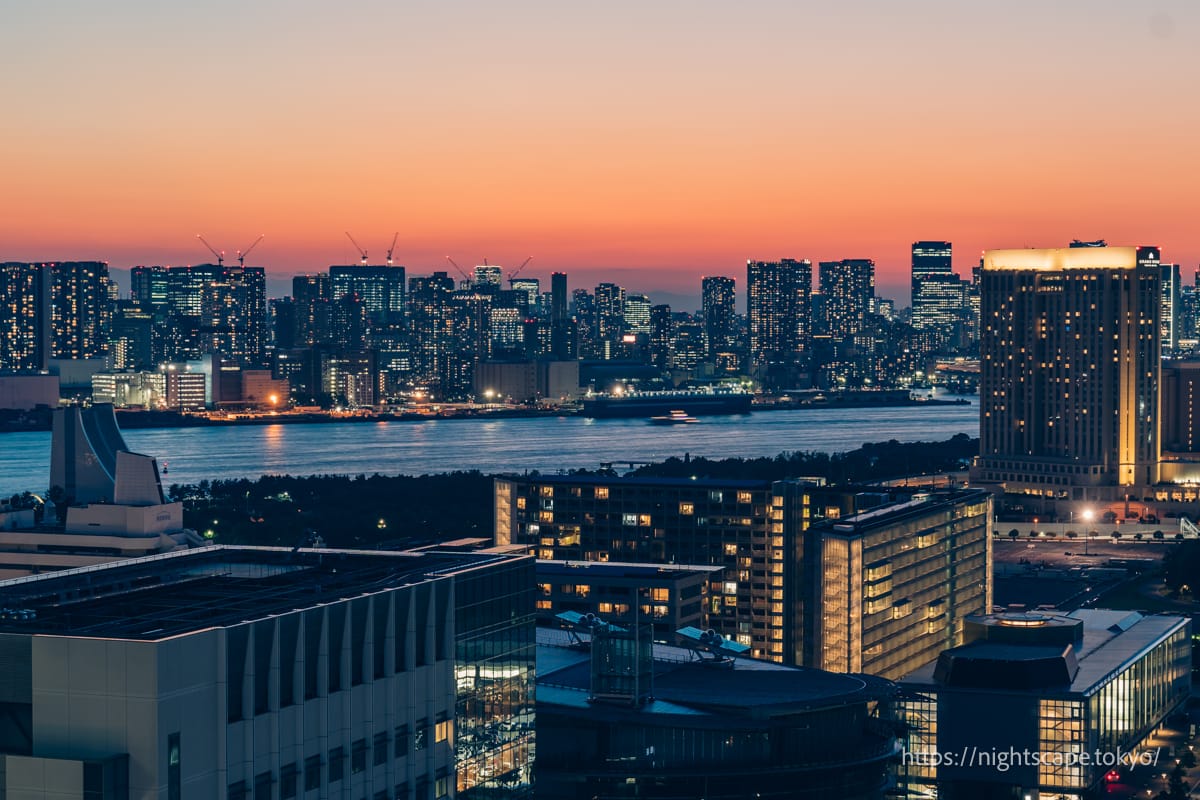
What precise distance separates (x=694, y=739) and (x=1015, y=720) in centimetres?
696

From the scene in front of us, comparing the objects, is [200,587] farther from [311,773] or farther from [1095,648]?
[1095,648]

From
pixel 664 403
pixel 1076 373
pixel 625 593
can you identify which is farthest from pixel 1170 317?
pixel 625 593

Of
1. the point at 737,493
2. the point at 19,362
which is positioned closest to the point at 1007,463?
the point at 737,493

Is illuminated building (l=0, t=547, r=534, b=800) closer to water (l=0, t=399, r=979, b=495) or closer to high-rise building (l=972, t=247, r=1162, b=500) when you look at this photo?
high-rise building (l=972, t=247, r=1162, b=500)

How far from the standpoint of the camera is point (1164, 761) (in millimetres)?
25859

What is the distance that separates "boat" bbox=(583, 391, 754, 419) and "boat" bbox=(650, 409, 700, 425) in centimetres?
130

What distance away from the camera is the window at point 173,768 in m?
9.13

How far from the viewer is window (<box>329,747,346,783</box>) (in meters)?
10.3

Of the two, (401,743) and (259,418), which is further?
(259,418)

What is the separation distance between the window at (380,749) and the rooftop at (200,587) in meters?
0.78

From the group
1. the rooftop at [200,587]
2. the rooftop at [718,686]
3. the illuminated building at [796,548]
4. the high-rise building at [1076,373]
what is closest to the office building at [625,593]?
the illuminated building at [796,548]

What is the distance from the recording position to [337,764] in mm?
10328

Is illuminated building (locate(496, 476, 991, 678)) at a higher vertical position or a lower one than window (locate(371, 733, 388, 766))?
lower

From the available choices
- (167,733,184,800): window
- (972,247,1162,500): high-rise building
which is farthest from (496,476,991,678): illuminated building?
(972,247,1162,500): high-rise building
